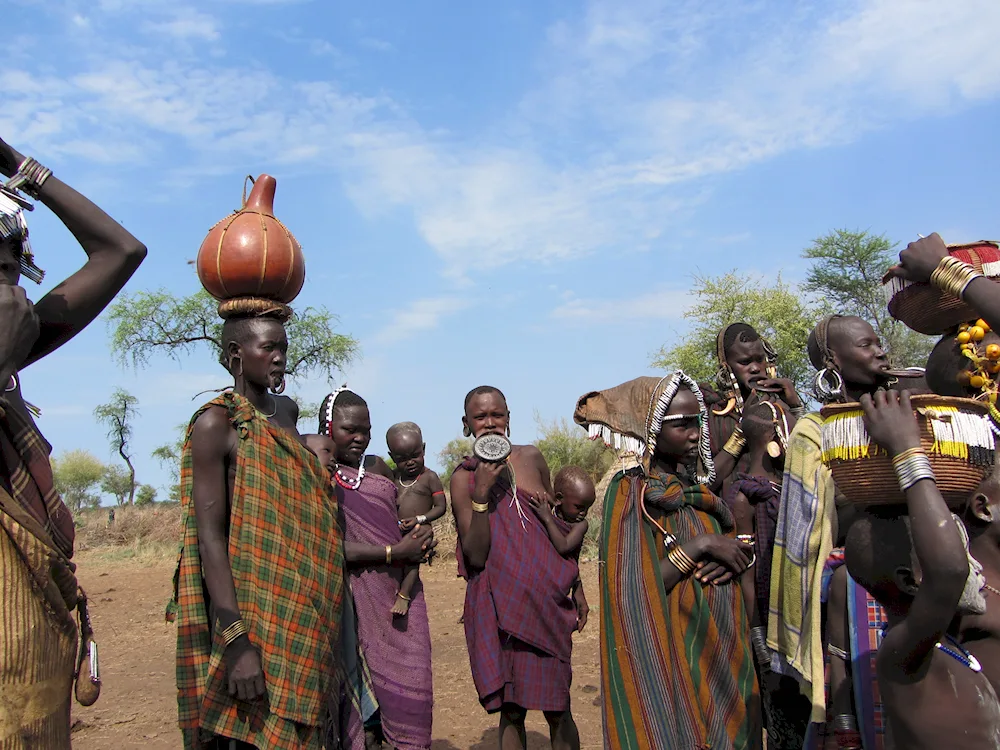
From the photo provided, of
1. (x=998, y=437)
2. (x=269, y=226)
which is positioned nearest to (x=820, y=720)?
(x=998, y=437)

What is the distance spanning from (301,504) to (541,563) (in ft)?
5.79

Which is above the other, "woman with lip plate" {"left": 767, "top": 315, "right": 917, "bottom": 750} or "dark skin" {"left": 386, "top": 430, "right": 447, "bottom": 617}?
"dark skin" {"left": 386, "top": 430, "right": 447, "bottom": 617}

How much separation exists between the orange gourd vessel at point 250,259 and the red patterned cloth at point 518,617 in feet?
5.40

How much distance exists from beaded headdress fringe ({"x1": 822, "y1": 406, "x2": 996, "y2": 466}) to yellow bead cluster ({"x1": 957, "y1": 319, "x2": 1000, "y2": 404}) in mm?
472

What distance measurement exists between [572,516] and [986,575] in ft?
8.68

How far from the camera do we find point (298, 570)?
10.7ft

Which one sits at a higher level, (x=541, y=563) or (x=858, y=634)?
(x=541, y=563)

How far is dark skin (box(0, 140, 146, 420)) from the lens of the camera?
7.25ft

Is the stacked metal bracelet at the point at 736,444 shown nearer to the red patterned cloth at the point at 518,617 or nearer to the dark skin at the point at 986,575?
the red patterned cloth at the point at 518,617

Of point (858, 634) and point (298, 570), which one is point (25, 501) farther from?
point (858, 634)

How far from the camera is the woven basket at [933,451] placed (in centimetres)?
246

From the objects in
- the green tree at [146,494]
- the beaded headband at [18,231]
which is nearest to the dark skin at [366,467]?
the beaded headband at [18,231]

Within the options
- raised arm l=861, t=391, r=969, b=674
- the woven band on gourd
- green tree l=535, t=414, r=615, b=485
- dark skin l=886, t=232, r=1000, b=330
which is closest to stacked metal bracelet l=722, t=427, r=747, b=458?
dark skin l=886, t=232, r=1000, b=330

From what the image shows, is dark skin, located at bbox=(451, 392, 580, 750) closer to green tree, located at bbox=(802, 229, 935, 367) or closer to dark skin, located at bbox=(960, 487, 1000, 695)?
dark skin, located at bbox=(960, 487, 1000, 695)
